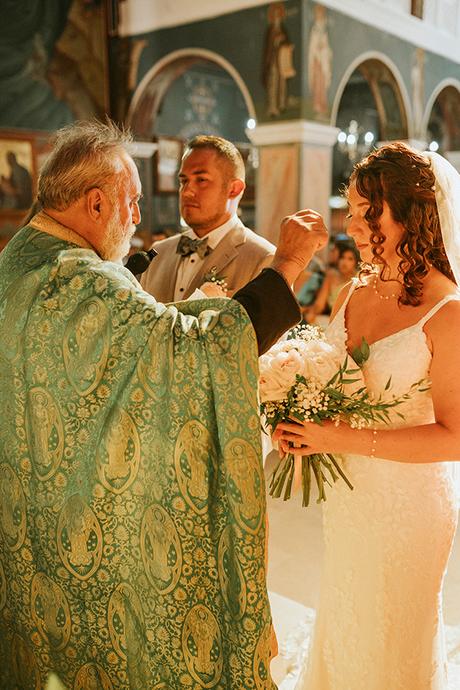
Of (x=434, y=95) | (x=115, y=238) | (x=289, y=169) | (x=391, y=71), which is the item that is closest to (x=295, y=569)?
(x=115, y=238)

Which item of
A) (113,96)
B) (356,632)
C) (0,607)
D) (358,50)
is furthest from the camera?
(113,96)

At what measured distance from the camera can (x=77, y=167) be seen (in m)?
2.06

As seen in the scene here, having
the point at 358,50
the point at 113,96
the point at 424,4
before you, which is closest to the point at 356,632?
the point at 358,50

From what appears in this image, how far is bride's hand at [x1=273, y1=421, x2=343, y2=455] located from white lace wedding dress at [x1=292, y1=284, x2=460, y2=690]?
267 millimetres

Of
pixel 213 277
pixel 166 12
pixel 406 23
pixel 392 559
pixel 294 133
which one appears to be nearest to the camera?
pixel 392 559

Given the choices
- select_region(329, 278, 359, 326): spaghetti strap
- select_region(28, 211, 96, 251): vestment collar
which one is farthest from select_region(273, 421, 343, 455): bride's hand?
select_region(28, 211, 96, 251): vestment collar

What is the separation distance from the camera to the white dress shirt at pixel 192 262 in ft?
12.2

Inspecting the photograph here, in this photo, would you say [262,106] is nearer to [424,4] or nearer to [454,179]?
[424,4]

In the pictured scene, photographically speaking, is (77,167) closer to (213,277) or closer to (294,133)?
(213,277)

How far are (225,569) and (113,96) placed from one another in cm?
1043

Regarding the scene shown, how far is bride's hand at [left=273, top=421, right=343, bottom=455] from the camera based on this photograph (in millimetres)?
2223

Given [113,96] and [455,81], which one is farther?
[455,81]

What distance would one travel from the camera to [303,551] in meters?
4.73

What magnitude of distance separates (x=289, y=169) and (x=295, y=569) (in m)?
5.93
